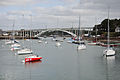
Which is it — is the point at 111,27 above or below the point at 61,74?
above

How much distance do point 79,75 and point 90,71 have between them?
246 cm

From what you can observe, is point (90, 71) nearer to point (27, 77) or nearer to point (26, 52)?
point (27, 77)

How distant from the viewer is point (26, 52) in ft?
128

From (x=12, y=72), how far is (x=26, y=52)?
15471 mm

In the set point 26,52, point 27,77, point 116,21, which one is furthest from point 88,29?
point 27,77

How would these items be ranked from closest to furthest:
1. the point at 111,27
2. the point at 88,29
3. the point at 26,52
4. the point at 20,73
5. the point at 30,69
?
the point at 20,73 → the point at 30,69 → the point at 26,52 → the point at 111,27 → the point at 88,29

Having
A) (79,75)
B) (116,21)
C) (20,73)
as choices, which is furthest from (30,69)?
(116,21)

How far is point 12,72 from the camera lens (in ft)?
77.3

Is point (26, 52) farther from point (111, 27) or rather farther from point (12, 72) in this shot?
point (111, 27)

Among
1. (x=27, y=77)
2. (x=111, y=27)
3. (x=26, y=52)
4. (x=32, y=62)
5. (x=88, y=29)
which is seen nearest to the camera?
(x=27, y=77)

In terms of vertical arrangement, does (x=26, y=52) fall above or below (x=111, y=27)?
below

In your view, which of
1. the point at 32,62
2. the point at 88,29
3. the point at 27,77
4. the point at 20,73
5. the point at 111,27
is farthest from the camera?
the point at 88,29

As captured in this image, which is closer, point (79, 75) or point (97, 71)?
point (79, 75)

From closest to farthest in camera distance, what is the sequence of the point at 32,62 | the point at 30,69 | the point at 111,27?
the point at 30,69, the point at 32,62, the point at 111,27
